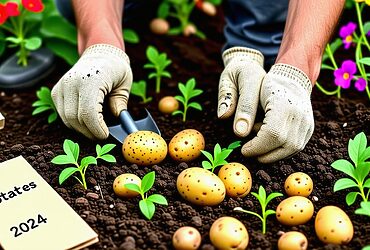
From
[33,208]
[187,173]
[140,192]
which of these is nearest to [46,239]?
[33,208]

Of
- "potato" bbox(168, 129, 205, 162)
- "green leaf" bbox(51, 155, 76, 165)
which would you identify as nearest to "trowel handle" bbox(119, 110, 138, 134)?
"potato" bbox(168, 129, 205, 162)

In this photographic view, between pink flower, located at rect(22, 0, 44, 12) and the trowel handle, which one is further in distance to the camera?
pink flower, located at rect(22, 0, 44, 12)

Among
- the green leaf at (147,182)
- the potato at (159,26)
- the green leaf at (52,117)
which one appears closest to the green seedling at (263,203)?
the green leaf at (147,182)

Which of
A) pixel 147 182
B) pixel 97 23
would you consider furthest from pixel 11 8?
pixel 147 182

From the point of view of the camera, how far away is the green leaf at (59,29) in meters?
2.49

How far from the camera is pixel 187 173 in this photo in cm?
166

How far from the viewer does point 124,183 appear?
5.61 feet

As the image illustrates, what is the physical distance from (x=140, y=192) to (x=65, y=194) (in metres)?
0.24

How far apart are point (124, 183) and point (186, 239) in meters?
0.28

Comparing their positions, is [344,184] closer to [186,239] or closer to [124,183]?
[186,239]

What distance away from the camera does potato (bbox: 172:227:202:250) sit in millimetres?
1515

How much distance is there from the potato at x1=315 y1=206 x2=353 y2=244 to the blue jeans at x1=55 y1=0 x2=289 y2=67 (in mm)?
890

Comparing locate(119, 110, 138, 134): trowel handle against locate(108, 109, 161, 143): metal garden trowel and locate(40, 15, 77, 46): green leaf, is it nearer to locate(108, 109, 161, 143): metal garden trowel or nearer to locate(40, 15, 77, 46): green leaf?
locate(108, 109, 161, 143): metal garden trowel

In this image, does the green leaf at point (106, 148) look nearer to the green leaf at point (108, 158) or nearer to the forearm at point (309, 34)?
the green leaf at point (108, 158)
